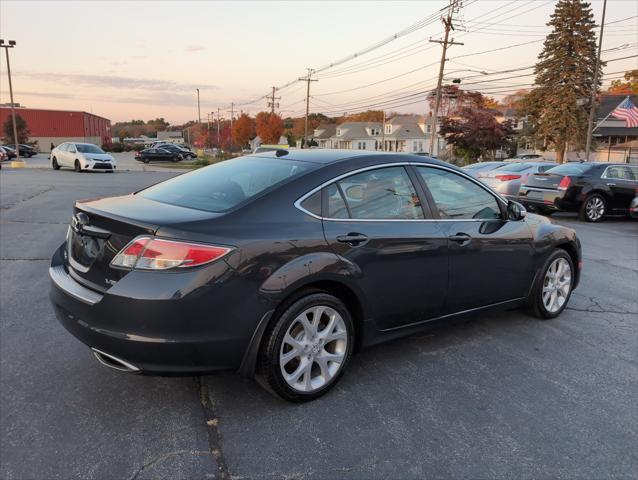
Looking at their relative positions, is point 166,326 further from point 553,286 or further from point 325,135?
point 325,135

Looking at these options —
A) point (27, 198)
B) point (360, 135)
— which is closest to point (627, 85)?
point (360, 135)

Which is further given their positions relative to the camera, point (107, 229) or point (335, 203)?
point (335, 203)

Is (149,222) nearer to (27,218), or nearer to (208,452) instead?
(208,452)

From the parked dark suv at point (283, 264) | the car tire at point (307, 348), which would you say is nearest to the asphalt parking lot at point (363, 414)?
the car tire at point (307, 348)

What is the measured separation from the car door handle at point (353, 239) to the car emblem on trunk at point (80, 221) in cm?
158

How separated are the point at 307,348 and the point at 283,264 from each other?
0.59 metres

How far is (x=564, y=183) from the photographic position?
12.1 meters

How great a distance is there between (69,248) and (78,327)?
68cm

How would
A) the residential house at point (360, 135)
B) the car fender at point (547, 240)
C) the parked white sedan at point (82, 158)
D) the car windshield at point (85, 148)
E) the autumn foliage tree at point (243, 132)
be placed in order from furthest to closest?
the residential house at point (360, 135)
the autumn foliage tree at point (243, 132)
the car windshield at point (85, 148)
the parked white sedan at point (82, 158)
the car fender at point (547, 240)

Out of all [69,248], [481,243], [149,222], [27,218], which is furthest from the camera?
[27,218]

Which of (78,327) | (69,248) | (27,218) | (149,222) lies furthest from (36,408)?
(27,218)

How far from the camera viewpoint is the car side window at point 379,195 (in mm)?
3355

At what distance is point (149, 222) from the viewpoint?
110 inches

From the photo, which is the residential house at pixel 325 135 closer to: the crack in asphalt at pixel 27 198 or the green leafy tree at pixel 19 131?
the green leafy tree at pixel 19 131
